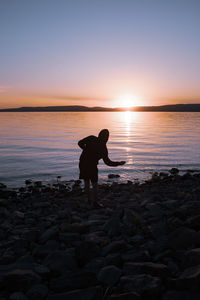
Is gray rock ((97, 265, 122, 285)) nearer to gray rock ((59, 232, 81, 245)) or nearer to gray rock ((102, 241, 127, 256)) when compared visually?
gray rock ((102, 241, 127, 256))

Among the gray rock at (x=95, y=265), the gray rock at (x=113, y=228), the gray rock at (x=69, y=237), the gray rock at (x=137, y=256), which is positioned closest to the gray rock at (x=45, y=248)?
the gray rock at (x=69, y=237)

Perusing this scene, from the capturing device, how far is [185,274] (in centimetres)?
386

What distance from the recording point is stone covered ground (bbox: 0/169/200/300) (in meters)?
3.79

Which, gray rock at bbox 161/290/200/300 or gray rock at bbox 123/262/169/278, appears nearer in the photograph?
gray rock at bbox 161/290/200/300

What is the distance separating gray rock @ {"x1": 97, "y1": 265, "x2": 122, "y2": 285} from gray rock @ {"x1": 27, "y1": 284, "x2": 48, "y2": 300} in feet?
2.64

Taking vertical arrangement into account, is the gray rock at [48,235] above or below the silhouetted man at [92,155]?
below

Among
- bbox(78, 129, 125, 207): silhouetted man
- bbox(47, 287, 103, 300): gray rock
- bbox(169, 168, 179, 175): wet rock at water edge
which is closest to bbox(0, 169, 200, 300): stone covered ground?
bbox(47, 287, 103, 300): gray rock

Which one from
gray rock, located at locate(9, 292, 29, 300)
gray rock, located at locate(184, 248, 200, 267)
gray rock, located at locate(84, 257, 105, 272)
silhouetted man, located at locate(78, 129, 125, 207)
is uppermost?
silhouetted man, located at locate(78, 129, 125, 207)

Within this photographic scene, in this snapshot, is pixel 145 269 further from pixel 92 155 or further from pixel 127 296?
pixel 92 155

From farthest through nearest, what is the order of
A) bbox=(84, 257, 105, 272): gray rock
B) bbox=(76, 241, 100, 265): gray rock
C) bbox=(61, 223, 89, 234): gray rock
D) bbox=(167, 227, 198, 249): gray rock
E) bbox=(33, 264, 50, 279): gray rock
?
bbox=(61, 223, 89, 234): gray rock < bbox=(167, 227, 198, 249): gray rock < bbox=(76, 241, 100, 265): gray rock < bbox=(84, 257, 105, 272): gray rock < bbox=(33, 264, 50, 279): gray rock

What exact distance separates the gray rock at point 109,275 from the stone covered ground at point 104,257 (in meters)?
0.02

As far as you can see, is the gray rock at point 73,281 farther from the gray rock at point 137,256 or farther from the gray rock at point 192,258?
the gray rock at point 192,258

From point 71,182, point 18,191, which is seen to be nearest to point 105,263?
point 18,191

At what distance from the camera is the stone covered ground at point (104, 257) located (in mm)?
3789
